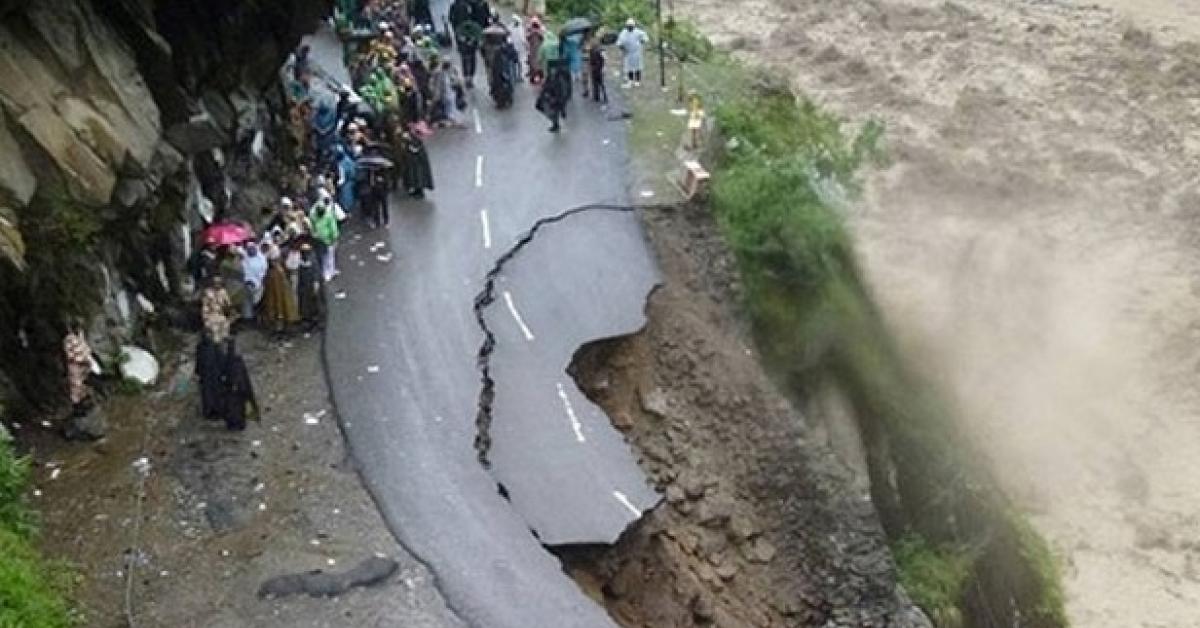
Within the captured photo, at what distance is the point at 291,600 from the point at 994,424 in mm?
16490

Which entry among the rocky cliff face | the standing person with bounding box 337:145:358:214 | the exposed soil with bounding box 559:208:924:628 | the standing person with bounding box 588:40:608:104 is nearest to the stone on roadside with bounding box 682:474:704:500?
the exposed soil with bounding box 559:208:924:628

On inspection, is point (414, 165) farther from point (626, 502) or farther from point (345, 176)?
point (626, 502)

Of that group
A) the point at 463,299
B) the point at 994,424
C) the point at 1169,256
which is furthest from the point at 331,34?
the point at 1169,256

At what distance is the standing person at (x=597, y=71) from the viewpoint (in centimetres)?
3350

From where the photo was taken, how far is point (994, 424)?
101ft

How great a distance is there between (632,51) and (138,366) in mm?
15272

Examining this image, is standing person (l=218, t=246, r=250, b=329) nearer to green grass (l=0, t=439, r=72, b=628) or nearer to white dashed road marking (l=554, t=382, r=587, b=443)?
white dashed road marking (l=554, t=382, r=587, b=443)

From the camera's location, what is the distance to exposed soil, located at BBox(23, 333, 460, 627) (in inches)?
722

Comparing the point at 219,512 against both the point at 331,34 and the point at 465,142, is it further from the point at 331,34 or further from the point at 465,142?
the point at 331,34

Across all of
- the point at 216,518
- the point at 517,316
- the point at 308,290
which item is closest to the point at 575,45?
the point at 517,316

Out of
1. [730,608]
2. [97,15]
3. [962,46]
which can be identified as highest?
[97,15]

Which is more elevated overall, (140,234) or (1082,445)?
(140,234)

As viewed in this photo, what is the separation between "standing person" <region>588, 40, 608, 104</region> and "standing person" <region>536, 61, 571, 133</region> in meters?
0.77

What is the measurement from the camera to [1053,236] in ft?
124
